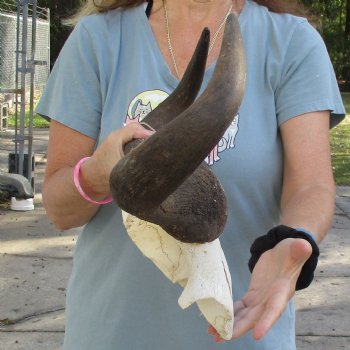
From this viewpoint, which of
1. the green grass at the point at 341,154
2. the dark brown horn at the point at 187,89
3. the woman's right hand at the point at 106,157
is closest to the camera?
the dark brown horn at the point at 187,89

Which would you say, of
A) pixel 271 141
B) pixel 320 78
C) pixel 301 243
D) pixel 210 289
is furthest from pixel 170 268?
pixel 320 78

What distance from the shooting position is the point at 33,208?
28.4ft

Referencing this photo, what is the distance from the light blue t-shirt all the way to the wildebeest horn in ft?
2.21

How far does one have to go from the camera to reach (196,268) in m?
1.70

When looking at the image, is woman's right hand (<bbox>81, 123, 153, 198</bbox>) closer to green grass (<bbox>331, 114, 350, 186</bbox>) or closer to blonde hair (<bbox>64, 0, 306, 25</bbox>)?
blonde hair (<bbox>64, 0, 306, 25</bbox>)

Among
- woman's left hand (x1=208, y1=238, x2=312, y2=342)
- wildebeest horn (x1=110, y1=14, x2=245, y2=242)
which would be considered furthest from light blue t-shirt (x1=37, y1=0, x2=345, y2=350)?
wildebeest horn (x1=110, y1=14, x2=245, y2=242)

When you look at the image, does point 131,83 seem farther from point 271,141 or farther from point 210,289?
point 210,289

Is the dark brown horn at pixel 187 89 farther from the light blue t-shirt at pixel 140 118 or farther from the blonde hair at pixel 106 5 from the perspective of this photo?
the blonde hair at pixel 106 5

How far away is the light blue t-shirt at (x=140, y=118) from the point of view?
220 centimetres

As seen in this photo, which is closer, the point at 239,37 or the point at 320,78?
the point at 239,37

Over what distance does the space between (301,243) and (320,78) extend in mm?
643

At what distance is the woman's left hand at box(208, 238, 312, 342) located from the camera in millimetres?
1749

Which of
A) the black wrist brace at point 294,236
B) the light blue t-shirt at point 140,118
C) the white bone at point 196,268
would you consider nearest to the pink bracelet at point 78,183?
the light blue t-shirt at point 140,118

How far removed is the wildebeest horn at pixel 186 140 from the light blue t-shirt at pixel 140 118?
2.21ft
